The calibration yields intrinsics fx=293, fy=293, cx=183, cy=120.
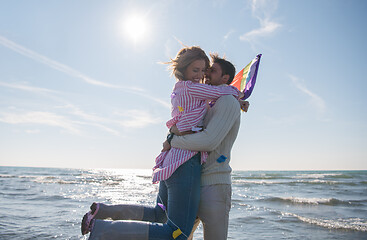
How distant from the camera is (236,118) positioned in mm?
2145

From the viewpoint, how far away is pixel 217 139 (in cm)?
202

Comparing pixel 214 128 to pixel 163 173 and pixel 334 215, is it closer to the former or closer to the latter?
pixel 163 173

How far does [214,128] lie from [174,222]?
678 millimetres

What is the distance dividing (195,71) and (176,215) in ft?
3.49

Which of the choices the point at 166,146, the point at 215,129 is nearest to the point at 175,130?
the point at 166,146

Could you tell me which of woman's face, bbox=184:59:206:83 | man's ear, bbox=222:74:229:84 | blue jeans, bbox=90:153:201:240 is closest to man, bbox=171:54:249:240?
blue jeans, bbox=90:153:201:240

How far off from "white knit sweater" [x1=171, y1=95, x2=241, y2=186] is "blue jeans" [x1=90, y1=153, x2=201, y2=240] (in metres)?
0.12

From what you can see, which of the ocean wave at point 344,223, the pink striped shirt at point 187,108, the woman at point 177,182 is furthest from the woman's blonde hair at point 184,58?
the ocean wave at point 344,223

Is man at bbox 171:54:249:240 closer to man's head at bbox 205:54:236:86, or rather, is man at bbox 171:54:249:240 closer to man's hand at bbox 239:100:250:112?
man's hand at bbox 239:100:250:112

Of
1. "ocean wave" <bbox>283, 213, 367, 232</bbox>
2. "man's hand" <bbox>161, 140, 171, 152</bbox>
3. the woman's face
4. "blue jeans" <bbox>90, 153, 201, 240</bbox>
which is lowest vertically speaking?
"ocean wave" <bbox>283, 213, 367, 232</bbox>

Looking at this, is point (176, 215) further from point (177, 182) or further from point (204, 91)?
point (204, 91)

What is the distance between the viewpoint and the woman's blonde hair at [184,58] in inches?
87.7

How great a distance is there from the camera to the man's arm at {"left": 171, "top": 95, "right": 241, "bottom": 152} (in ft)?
6.52

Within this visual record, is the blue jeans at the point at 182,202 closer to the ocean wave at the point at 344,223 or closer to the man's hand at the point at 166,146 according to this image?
the man's hand at the point at 166,146
